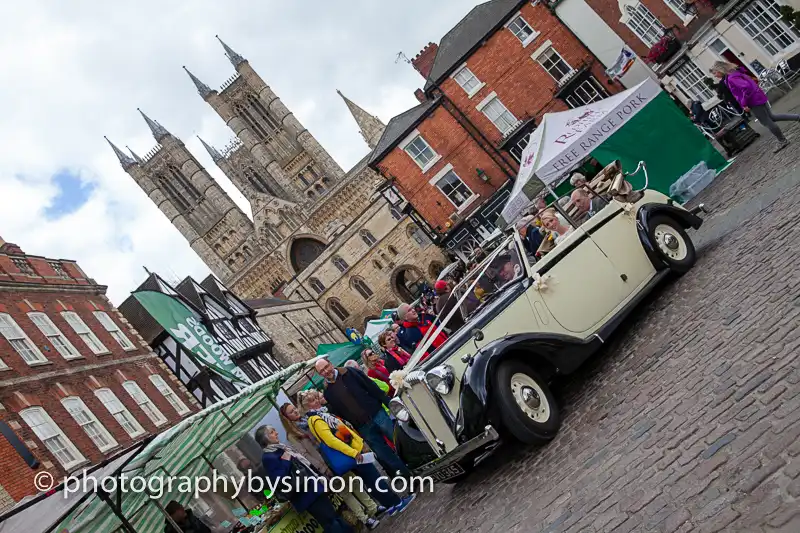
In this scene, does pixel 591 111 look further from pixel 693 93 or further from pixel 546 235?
pixel 546 235

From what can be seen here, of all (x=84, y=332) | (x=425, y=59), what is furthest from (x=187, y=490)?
(x=425, y=59)

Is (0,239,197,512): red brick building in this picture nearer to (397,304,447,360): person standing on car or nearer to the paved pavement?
(397,304,447,360): person standing on car

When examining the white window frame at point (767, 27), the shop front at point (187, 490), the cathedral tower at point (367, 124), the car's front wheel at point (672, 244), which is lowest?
the car's front wheel at point (672, 244)

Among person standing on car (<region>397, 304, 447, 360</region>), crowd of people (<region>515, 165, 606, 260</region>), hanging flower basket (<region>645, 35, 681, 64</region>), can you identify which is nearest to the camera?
crowd of people (<region>515, 165, 606, 260</region>)

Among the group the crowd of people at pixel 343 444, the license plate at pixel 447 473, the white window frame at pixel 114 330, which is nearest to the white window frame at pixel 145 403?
the white window frame at pixel 114 330

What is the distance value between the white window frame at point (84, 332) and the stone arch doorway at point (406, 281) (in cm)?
2775

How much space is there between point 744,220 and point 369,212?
4078 centimetres

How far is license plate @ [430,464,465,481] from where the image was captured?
7273 mm

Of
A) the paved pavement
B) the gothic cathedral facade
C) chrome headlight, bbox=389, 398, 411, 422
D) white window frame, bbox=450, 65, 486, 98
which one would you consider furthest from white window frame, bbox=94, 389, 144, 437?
the gothic cathedral facade

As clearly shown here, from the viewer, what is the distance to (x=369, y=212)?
49438 mm

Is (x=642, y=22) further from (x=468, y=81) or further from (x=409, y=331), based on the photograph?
(x=409, y=331)

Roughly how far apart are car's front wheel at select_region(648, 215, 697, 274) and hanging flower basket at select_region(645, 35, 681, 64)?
19542 mm

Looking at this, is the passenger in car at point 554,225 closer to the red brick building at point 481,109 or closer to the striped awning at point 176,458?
the striped awning at point 176,458

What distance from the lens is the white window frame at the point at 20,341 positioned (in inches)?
709
